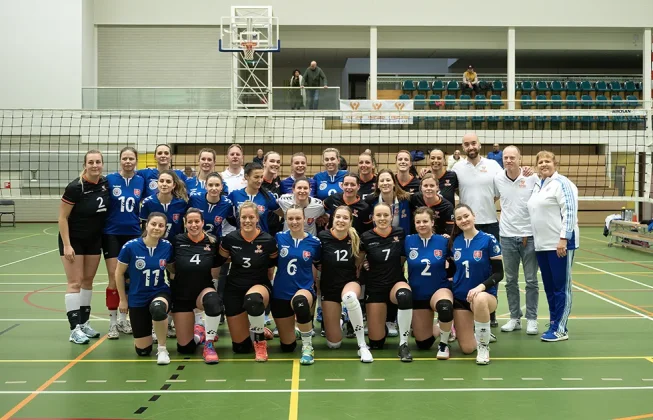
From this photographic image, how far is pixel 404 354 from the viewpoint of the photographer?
636cm

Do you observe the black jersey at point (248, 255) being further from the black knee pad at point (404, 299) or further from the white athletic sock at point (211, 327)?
the black knee pad at point (404, 299)

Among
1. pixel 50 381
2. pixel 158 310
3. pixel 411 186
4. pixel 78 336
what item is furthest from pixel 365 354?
pixel 78 336

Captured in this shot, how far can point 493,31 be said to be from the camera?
27031 mm

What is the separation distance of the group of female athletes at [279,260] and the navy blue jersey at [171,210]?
0.04 feet

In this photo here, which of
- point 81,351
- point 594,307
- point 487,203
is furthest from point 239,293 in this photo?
point 594,307

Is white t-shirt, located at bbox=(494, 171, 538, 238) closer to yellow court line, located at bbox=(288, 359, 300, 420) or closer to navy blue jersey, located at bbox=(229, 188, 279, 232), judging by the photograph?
navy blue jersey, located at bbox=(229, 188, 279, 232)

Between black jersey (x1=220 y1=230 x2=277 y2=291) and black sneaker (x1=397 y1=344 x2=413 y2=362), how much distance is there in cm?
146

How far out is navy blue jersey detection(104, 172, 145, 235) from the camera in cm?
723

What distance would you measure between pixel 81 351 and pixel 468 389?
3.78 m

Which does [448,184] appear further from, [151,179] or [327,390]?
[151,179]

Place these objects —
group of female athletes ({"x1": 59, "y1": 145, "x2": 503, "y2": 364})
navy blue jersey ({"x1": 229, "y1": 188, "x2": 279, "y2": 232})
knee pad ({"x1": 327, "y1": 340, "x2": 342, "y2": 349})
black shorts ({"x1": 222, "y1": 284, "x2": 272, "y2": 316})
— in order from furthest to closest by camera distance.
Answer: navy blue jersey ({"x1": 229, "y1": 188, "x2": 279, "y2": 232})
knee pad ({"x1": 327, "y1": 340, "x2": 342, "y2": 349})
black shorts ({"x1": 222, "y1": 284, "x2": 272, "y2": 316})
group of female athletes ({"x1": 59, "y1": 145, "x2": 503, "y2": 364})

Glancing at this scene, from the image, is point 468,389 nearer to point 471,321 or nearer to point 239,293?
point 471,321

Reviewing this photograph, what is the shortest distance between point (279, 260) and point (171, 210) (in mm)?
1315

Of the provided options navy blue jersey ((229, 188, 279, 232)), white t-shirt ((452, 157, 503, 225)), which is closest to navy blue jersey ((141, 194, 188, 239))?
navy blue jersey ((229, 188, 279, 232))
